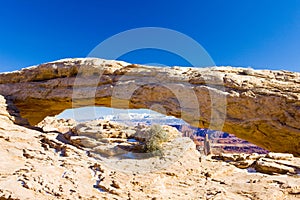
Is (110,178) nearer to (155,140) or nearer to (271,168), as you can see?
(155,140)

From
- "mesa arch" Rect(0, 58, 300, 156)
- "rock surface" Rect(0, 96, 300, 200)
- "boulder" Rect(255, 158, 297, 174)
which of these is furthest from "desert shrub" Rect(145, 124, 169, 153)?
"boulder" Rect(255, 158, 297, 174)

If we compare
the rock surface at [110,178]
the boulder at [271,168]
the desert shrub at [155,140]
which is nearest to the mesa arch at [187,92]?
the desert shrub at [155,140]

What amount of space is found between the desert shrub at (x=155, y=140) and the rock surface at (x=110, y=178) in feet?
2.93

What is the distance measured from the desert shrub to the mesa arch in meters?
1.20

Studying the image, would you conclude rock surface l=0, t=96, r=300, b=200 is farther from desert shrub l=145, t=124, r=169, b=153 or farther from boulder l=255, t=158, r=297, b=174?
desert shrub l=145, t=124, r=169, b=153

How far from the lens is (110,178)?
717 cm

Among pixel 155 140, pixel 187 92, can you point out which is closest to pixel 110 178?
pixel 155 140

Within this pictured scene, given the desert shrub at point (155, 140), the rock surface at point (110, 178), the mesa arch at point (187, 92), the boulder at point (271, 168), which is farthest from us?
the desert shrub at point (155, 140)

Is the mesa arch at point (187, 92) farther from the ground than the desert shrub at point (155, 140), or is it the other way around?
the mesa arch at point (187, 92)

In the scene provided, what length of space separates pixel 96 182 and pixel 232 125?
596 centimetres

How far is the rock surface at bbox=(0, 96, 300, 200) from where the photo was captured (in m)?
6.24

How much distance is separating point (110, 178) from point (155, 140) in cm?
382

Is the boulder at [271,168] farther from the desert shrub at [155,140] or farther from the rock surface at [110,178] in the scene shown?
the desert shrub at [155,140]

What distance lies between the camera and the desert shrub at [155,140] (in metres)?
10.3
